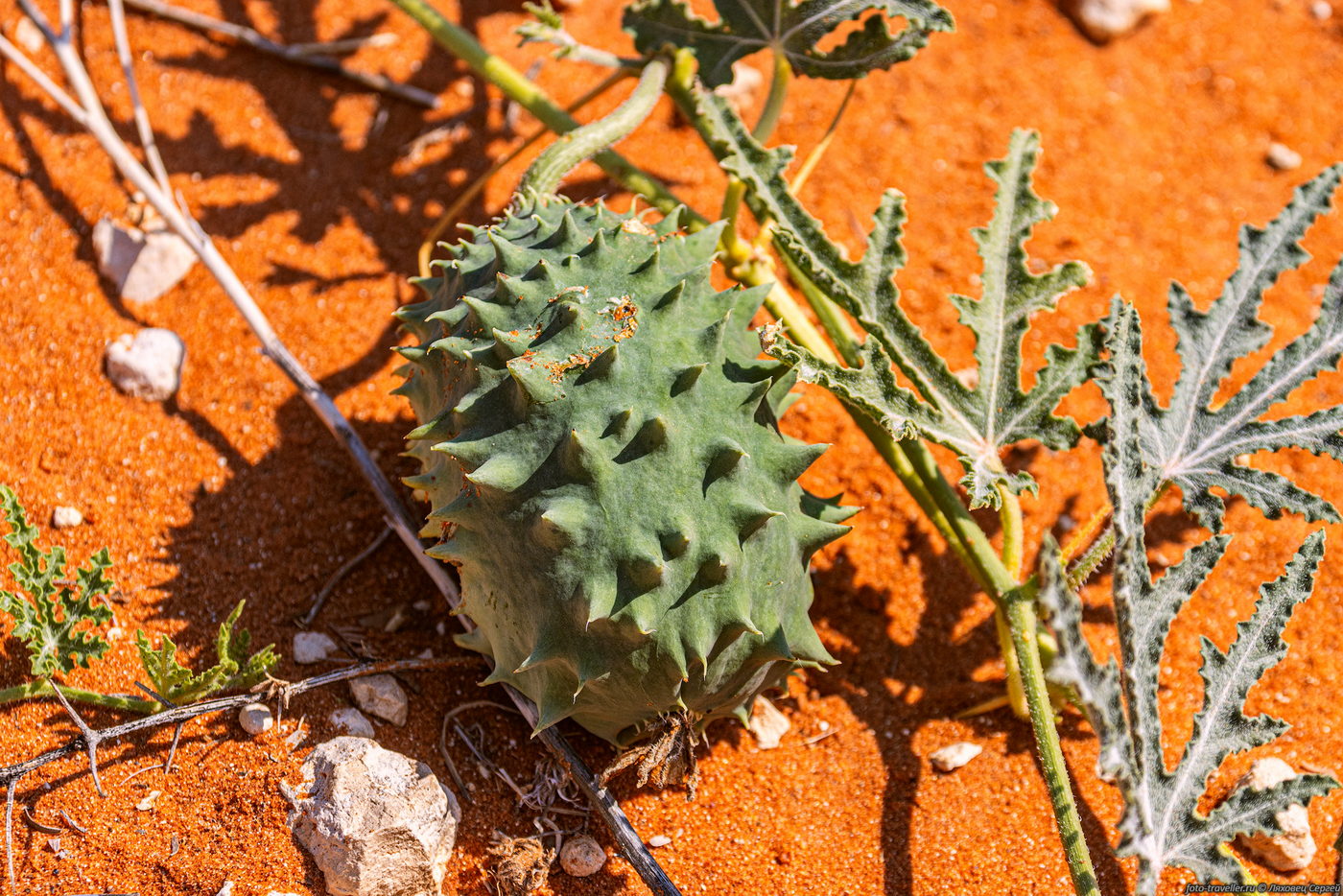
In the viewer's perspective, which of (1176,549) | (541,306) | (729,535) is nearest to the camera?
(729,535)

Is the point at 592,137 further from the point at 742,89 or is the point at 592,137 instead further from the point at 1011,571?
the point at 1011,571

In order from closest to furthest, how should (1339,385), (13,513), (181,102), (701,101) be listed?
1. (13,513)
2. (701,101)
3. (1339,385)
4. (181,102)

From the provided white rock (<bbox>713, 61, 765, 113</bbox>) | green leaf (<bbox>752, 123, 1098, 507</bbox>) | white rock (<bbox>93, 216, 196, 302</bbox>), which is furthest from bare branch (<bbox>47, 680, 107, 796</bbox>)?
white rock (<bbox>713, 61, 765, 113</bbox>)

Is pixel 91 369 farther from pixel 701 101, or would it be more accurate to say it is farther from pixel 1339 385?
pixel 1339 385

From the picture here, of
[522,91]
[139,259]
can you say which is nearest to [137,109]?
[139,259]

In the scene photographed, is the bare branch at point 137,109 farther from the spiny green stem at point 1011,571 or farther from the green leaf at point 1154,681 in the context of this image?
the green leaf at point 1154,681

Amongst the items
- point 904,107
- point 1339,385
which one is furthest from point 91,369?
point 1339,385

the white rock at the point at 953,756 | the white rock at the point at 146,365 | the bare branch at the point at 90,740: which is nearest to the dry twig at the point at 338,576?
the bare branch at the point at 90,740
